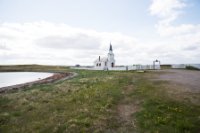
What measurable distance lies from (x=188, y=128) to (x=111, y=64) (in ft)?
252

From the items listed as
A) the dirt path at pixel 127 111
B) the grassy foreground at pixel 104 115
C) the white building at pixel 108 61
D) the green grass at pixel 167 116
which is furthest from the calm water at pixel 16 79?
the green grass at pixel 167 116

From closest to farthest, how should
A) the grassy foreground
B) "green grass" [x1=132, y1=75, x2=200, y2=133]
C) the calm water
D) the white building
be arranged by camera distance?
"green grass" [x1=132, y1=75, x2=200, y2=133]
the grassy foreground
the calm water
the white building

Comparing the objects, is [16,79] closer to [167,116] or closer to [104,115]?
[104,115]

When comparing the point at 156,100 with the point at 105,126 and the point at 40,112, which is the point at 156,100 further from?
the point at 40,112

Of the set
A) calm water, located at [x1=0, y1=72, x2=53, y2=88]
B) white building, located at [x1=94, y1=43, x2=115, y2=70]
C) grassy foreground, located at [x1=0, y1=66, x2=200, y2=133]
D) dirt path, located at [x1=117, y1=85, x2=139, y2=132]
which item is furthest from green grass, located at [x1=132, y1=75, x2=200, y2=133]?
white building, located at [x1=94, y1=43, x2=115, y2=70]

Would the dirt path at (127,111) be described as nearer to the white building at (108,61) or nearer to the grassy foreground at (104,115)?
the grassy foreground at (104,115)

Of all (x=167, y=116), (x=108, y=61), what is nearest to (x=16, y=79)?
(x=108, y=61)

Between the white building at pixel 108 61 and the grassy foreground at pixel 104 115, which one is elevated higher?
the white building at pixel 108 61

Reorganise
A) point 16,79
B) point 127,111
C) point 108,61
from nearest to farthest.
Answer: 1. point 127,111
2. point 16,79
3. point 108,61

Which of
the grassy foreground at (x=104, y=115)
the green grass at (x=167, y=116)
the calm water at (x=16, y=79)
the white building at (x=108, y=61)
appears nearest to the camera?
the green grass at (x=167, y=116)

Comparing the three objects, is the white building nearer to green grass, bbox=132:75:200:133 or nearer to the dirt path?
the dirt path

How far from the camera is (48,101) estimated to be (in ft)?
64.8

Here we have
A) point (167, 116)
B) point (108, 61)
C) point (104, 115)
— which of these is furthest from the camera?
point (108, 61)

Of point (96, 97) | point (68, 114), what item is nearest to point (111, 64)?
point (96, 97)
